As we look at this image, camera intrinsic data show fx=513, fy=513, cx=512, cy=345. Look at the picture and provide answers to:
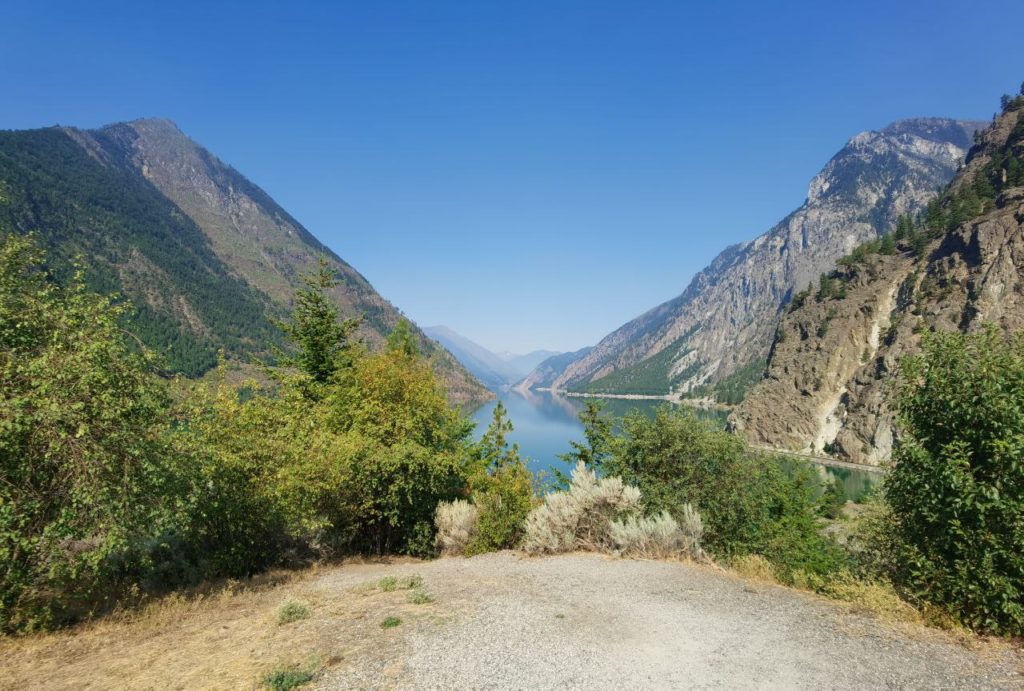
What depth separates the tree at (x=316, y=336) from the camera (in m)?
25.4

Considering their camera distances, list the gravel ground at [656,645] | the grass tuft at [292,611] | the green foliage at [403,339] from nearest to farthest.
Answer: the gravel ground at [656,645] → the grass tuft at [292,611] → the green foliage at [403,339]

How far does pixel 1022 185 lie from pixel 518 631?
409 ft

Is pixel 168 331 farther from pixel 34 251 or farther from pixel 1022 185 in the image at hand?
pixel 1022 185

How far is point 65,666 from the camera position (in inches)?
298

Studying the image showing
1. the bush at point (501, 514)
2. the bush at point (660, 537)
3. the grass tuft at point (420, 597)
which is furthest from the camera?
the bush at point (501, 514)

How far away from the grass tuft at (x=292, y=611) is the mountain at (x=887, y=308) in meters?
83.5

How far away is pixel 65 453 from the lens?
8516 mm

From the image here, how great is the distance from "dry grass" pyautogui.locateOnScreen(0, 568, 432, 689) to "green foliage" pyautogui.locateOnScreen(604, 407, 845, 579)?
8513 millimetres

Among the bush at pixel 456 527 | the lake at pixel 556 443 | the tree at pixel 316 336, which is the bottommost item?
the lake at pixel 556 443

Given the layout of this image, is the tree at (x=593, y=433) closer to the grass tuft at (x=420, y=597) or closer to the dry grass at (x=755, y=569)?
the dry grass at (x=755, y=569)

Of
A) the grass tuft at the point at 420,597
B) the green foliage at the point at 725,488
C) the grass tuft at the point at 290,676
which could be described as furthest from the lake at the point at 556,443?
the grass tuft at the point at 290,676

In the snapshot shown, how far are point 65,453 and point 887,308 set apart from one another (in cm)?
12672

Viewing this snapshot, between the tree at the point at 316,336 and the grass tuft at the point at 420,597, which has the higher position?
the tree at the point at 316,336

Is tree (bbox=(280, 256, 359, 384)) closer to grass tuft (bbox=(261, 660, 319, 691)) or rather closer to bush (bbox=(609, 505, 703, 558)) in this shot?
bush (bbox=(609, 505, 703, 558))
